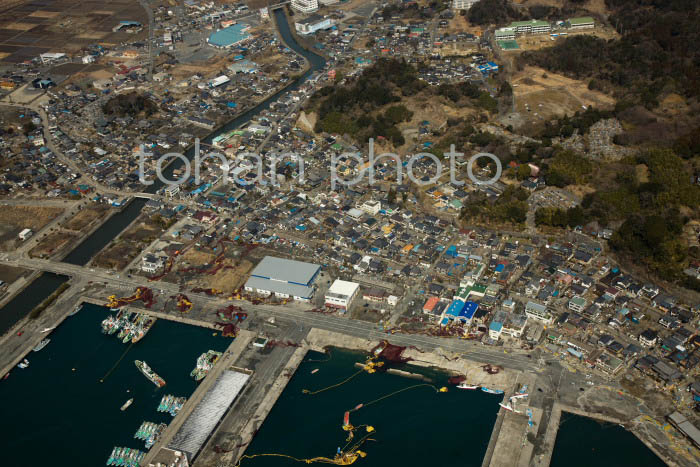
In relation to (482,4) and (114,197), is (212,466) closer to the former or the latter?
(114,197)

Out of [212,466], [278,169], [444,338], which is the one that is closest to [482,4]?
[278,169]

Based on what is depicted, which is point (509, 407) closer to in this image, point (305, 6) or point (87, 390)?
point (87, 390)

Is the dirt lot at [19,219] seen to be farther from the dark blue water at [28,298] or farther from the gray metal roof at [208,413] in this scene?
the gray metal roof at [208,413]

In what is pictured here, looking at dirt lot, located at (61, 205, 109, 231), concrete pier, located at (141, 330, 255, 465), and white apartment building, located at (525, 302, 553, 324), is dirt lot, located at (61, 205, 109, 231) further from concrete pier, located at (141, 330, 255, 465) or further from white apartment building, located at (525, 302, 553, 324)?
white apartment building, located at (525, 302, 553, 324)

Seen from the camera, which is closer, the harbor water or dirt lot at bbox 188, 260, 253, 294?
the harbor water

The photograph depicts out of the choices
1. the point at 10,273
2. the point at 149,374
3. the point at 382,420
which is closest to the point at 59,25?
the point at 10,273

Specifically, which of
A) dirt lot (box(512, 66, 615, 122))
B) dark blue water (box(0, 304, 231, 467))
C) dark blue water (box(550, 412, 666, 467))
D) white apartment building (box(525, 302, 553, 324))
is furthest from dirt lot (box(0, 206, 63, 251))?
dirt lot (box(512, 66, 615, 122))
